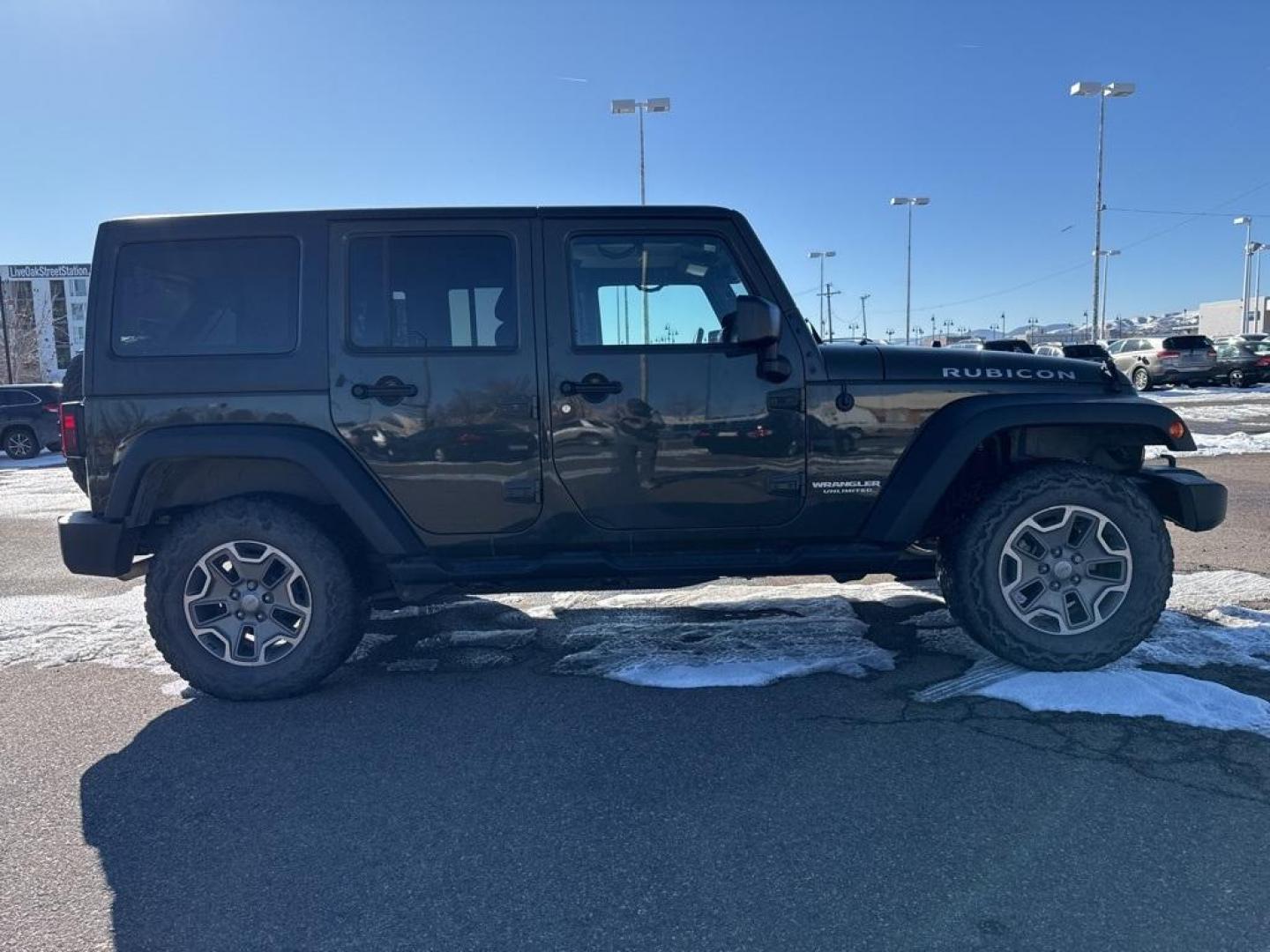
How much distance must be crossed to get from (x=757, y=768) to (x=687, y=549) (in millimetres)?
1177

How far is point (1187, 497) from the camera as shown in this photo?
3.76m

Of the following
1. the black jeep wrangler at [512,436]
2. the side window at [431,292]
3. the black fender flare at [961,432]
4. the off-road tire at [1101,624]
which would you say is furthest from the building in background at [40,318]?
the off-road tire at [1101,624]

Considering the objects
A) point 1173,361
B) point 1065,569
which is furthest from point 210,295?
point 1173,361

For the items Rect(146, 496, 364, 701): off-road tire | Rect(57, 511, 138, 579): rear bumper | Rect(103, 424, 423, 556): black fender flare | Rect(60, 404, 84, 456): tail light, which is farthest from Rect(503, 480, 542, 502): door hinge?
Rect(60, 404, 84, 456): tail light

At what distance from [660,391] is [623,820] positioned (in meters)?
1.80

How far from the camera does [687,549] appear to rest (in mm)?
3879

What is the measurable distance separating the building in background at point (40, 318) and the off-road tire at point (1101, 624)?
100ft

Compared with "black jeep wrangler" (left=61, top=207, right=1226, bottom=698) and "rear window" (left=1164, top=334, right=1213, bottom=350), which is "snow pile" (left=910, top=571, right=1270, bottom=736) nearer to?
"black jeep wrangler" (left=61, top=207, right=1226, bottom=698)

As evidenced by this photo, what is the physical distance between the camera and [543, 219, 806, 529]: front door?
3674 millimetres

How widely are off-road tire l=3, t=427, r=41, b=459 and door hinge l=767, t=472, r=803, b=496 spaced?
17.7 metres

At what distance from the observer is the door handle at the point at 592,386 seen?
144 inches

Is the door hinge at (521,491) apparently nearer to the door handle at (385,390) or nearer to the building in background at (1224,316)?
the door handle at (385,390)

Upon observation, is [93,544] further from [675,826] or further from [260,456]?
[675,826]

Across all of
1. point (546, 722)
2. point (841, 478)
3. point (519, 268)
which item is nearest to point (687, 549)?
point (841, 478)
